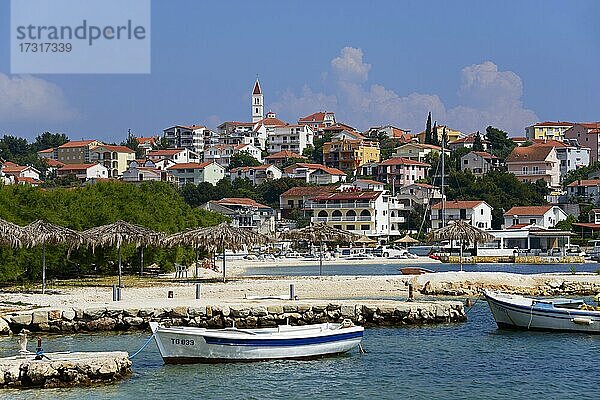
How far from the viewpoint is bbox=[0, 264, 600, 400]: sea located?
70.9 ft

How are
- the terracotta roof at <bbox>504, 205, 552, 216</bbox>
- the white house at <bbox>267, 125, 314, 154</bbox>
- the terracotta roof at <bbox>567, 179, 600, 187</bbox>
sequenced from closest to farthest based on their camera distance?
1. the terracotta roof at <bbox>504, 205, 552, 216</bbox>
2. the terracotta roof at <bbox>567, 179, 600, 187</bbox>
3. the white house at <bbox>267, 125, 314, 154</bbox>

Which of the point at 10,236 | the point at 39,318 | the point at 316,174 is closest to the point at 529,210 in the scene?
the point at 316,174

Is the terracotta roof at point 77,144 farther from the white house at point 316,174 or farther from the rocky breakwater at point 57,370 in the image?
the rocky breakwater at point 57,370

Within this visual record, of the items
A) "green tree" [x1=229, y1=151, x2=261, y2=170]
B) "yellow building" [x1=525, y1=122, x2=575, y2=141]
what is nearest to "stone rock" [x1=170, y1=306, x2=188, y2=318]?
"green tree" [x1=229, y1=151, x2=261, y2=170]

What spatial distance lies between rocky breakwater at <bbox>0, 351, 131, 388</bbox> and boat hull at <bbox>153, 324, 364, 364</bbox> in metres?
2.65

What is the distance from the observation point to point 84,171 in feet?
484

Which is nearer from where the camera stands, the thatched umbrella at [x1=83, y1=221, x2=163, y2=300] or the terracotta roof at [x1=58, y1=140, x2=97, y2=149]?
the thatched umbrella at [x1=83, y1=221, x2=163, y2=300]

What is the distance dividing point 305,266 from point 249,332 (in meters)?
53.2

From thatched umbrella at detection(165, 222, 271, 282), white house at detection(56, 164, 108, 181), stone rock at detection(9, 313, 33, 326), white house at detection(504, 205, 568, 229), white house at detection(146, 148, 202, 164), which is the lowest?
stone rock at detection(9, 313, 33, 326)

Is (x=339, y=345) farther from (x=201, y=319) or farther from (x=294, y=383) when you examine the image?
(x=201, y=319)

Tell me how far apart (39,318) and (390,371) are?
39.5ft

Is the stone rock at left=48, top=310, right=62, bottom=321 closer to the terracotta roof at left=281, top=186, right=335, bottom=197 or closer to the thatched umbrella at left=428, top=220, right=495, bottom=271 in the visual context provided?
the thatched umbrella at left=428, top=220, right=495, bottom=271

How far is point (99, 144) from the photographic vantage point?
172 metres

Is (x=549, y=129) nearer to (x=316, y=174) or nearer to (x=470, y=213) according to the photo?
(x=316, y=174)
